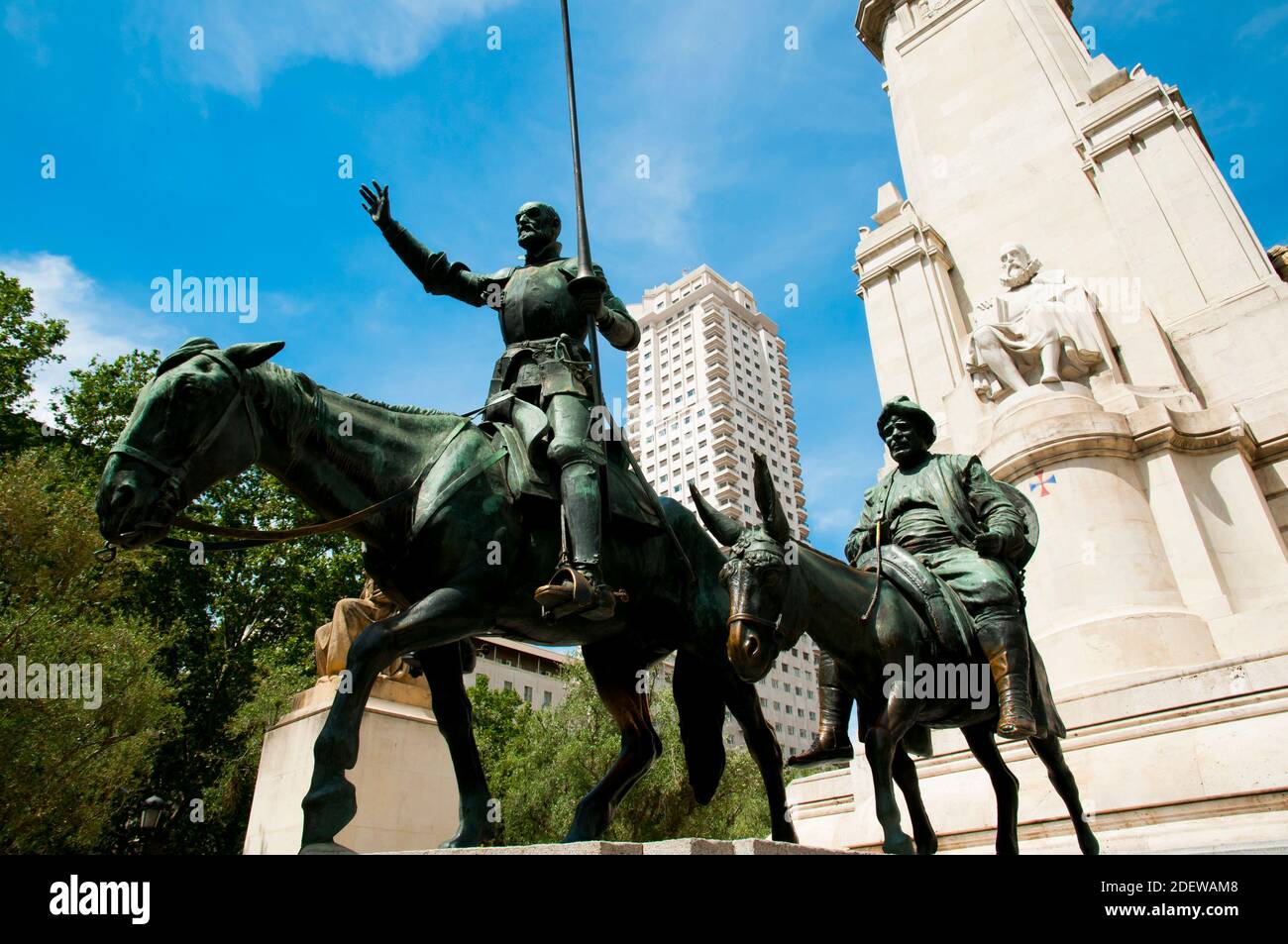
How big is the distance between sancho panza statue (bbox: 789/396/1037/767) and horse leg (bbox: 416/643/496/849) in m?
2.33

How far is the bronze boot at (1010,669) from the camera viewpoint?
5.50 m

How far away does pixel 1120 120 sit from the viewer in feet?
61.1

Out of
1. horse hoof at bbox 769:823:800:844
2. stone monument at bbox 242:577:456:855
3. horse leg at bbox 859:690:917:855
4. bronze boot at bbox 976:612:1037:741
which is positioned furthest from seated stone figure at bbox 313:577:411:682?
bronze boot at bbox 976:612:1037:741

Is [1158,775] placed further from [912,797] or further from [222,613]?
[222,613]

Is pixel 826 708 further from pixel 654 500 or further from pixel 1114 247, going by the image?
pixel 1114 247

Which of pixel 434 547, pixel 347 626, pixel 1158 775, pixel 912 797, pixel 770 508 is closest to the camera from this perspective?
pixel 434 547

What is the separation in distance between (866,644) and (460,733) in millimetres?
2755

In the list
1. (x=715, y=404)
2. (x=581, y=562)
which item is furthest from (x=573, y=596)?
(x=715, y=404)

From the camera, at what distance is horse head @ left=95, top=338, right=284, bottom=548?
417cm

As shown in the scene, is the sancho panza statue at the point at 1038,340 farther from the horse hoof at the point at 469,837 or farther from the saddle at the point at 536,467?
the horse hoof at the point at 469,837

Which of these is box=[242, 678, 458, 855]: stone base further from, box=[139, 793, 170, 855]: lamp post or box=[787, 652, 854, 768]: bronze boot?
box=[139, 793, 170, 855]: lamp post

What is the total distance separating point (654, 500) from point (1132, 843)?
6.95 metres

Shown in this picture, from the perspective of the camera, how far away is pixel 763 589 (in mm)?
5188
